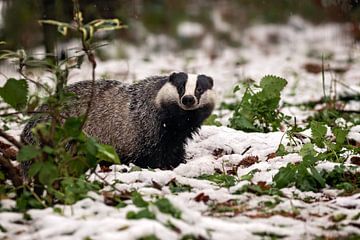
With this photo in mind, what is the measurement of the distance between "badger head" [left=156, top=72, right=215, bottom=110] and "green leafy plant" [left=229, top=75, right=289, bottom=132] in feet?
1.94

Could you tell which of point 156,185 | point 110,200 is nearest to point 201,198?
point 156,185

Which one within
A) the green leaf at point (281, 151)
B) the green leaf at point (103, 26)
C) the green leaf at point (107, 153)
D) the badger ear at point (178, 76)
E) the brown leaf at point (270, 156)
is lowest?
the brown leaf at point (270, 156)

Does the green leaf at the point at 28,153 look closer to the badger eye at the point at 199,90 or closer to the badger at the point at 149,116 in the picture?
the badger at the point at 149,116

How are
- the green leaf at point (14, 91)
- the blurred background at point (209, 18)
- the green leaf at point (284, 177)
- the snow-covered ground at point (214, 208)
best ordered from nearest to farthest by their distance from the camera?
the snow-covered ground at point (214, 208) → the green leaf at point (14, 91) → the green leaf at point (284, 177) → the blurred background at point (209, 18)

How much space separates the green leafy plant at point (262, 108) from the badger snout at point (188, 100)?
869mm

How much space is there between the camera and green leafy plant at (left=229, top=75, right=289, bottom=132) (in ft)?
23.1

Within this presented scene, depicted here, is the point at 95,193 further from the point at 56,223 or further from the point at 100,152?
the point at 56,223

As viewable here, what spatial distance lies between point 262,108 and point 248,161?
1.14 meters

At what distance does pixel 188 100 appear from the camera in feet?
20.6

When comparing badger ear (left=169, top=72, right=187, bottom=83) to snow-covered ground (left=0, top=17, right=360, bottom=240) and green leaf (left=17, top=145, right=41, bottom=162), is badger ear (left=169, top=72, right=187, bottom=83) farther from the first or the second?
green leaf (left=17, top=145, right=41, bottom=162)

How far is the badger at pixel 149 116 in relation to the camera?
6.45 metres

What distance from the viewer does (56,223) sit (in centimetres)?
394

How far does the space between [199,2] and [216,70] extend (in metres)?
6.10

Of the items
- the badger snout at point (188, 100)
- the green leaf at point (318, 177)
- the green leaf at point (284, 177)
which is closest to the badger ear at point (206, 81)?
the badger snout at point (188, 100)
